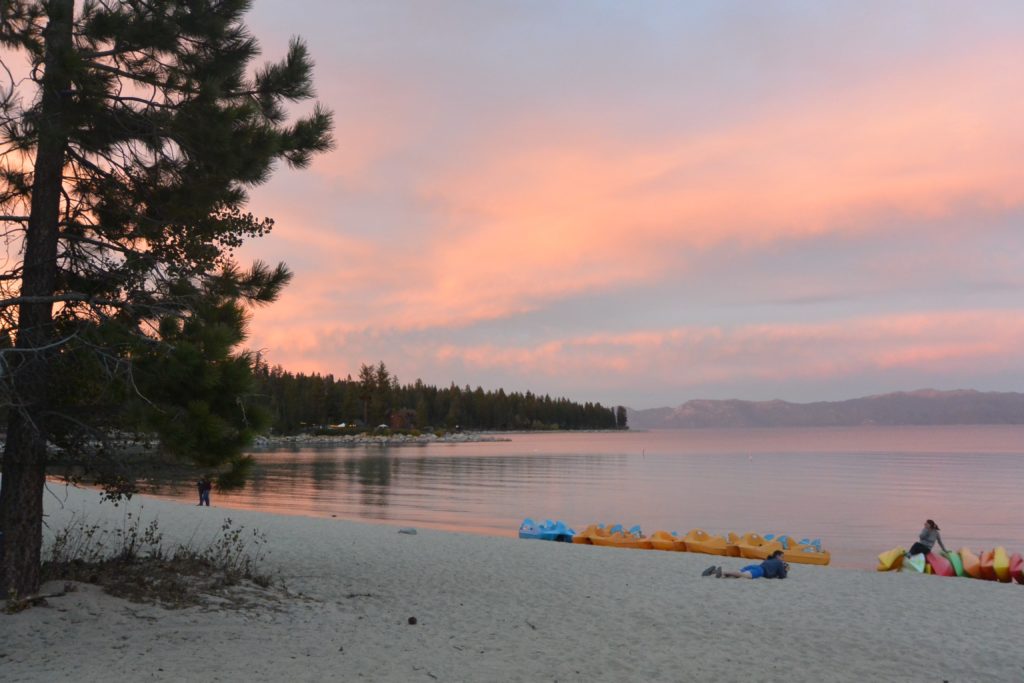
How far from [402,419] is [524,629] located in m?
151

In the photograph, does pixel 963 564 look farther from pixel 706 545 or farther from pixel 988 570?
pixel 706 545

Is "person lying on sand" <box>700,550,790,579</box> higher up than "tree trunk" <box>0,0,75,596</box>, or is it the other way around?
"tree trunk" <box>0,0,75,596</box>

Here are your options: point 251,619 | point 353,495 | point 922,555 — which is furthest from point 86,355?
point 353,495

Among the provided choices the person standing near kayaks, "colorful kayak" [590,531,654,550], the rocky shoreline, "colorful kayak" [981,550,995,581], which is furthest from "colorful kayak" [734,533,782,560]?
the rocky shoreline

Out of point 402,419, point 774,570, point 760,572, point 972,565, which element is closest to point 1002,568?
point 972,565

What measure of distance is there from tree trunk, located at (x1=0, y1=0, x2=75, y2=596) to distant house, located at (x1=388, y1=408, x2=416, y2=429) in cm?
14567

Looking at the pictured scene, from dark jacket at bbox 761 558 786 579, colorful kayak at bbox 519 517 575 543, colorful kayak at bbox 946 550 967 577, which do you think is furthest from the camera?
colorful kayak at bbox 519 517 575 543

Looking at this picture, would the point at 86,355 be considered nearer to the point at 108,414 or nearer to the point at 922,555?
the point at 108,414

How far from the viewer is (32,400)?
8359 millimetres

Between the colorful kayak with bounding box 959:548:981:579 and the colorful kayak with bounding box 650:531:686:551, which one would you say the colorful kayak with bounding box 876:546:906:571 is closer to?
the colorful kayak with bounding box 959:548:981:579

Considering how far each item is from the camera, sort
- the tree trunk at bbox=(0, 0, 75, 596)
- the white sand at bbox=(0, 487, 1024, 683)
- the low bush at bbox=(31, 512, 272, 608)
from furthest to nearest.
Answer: the low bush at bbox=(31, 512, 272, 608) → the tree trunk at bbox=(0, 0, 75, 596) → the white sand at bbox=(0, 487, 1024, 683)

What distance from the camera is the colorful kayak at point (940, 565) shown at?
17.8m

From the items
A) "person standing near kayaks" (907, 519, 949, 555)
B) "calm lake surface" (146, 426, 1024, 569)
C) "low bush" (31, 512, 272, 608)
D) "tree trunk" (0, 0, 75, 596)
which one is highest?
"tree trunk" (0, 0, 75, 596)

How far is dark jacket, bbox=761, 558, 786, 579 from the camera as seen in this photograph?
1479 centimetres
